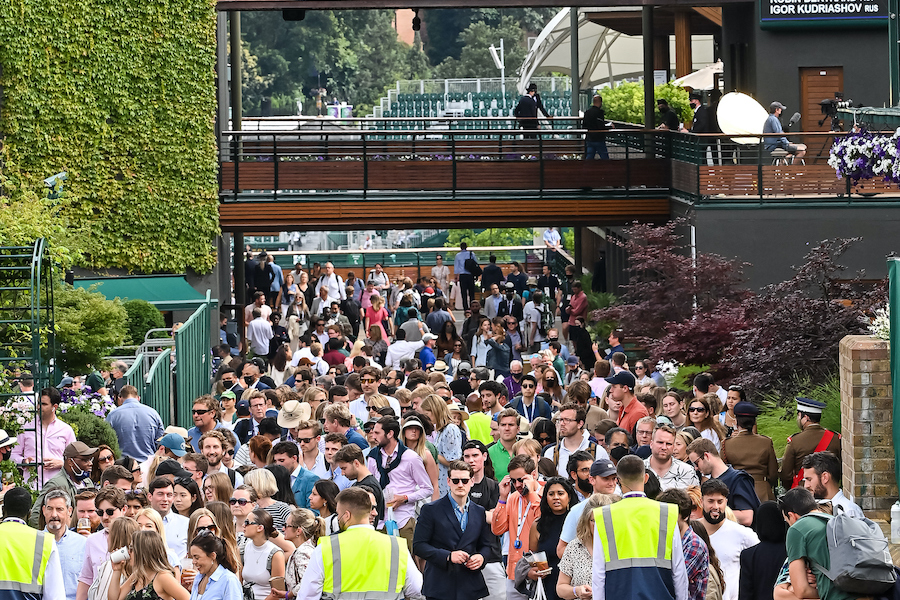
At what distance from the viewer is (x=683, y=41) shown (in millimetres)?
33344

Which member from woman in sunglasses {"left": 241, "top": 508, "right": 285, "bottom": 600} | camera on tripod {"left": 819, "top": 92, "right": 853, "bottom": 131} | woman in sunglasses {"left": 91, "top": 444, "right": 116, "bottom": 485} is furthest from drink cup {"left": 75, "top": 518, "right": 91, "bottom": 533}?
camera on tripod {"left": 819, "top": 92, "right": 853, "bottom": 131}

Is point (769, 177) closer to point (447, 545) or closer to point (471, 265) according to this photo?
point (471, 265)

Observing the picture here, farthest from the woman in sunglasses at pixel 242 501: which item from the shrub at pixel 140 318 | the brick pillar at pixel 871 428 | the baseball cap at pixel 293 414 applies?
the shrub at pixel 140 318

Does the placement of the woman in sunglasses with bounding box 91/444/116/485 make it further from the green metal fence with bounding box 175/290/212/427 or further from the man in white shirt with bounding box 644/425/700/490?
the green metal fence with bounding box 175/290/212/427

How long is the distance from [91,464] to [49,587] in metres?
4.27

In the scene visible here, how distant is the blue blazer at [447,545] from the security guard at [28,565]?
7.57 ft

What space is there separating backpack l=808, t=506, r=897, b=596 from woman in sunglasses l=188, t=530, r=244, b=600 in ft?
10.7

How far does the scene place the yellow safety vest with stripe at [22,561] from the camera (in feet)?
26.5

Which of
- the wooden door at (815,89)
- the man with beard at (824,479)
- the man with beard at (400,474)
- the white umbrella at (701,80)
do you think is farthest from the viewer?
the white umbrella at (701,80)

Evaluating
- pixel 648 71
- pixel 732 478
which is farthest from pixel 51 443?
pixel 648 71

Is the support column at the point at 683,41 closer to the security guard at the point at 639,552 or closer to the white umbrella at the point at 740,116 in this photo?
the white umbrella at the point at 740,116

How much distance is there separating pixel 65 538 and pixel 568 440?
413 centimetres

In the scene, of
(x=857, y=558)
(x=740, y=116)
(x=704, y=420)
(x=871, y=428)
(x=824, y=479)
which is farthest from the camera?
(x=740, y=116)

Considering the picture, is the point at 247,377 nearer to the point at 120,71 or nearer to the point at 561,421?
the point at 561,421
